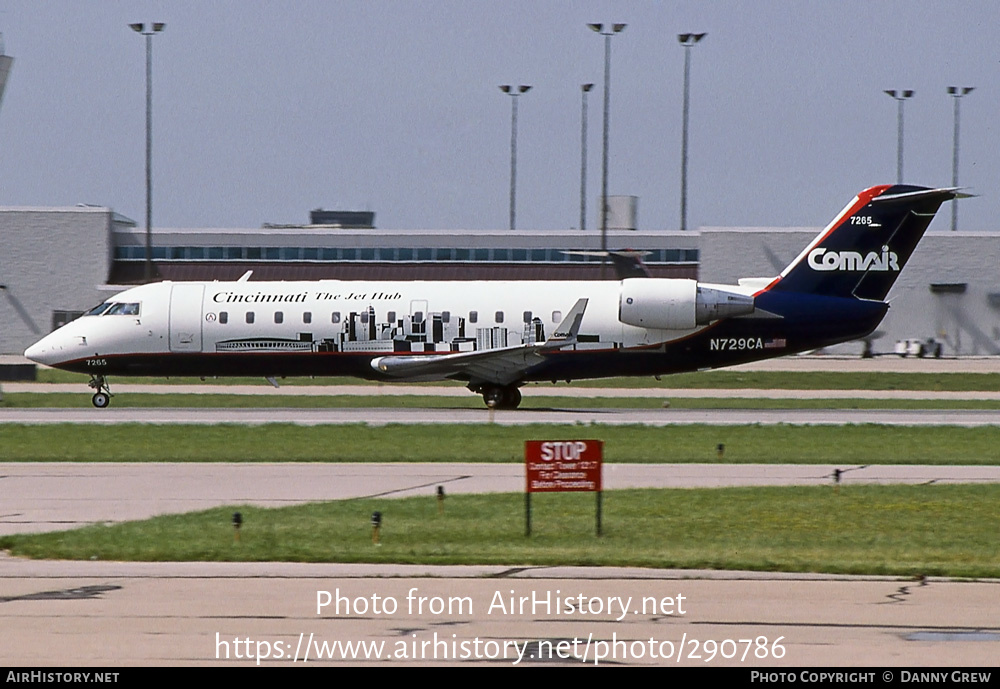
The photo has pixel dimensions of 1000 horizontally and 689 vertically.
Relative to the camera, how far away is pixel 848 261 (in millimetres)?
39656

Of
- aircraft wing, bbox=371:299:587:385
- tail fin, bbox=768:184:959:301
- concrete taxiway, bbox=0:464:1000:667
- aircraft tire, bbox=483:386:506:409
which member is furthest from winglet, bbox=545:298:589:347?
concrete taxiway, bbox=0:464:1000:667

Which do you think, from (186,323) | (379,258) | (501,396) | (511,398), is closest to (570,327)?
(511,398)

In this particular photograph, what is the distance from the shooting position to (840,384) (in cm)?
5425

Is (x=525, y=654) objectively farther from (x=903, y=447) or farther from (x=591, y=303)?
(x=591, y=303)

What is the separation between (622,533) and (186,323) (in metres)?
24.6

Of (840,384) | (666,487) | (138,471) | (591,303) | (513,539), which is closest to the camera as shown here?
(513,539)

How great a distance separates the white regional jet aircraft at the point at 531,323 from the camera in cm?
3916

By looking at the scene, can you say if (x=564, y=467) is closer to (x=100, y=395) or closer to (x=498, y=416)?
(x=498, y=416)

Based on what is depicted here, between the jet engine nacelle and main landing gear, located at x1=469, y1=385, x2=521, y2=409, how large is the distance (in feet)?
12.0

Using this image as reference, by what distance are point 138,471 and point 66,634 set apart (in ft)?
43.7

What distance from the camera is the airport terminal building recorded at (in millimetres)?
74938

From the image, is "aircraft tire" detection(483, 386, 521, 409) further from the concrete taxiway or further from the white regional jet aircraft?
the concrete taxiway

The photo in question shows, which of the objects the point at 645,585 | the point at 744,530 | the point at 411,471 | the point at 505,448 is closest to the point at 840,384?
the point at 505,448

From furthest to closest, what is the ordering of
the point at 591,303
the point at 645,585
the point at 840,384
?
the point at 840,384, the point at 591,303, the point at 645,585
